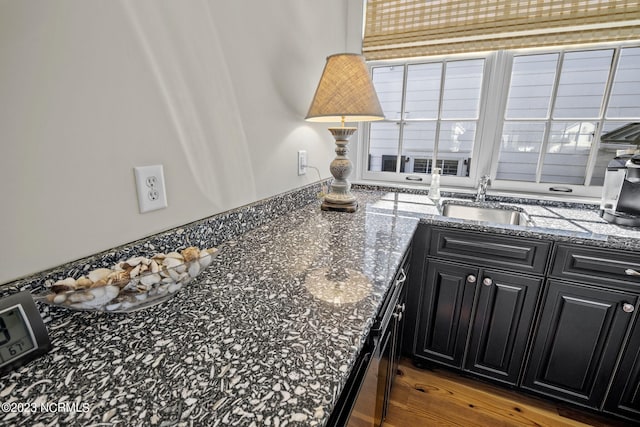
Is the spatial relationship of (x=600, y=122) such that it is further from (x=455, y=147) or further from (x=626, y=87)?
(x=455, y=147)

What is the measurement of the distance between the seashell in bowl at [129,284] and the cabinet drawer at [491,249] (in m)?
1.03

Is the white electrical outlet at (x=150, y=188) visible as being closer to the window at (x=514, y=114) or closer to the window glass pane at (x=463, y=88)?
the window at (x=514, y=114)

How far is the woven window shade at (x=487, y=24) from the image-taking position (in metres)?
1.38

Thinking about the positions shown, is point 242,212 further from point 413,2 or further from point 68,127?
point 413,2

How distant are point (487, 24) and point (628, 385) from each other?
175 cm

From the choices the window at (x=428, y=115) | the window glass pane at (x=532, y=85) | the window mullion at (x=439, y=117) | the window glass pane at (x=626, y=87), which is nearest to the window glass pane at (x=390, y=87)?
the window at (x=428, y=115)

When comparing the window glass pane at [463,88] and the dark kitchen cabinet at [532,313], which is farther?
the window glass pane at [463,88]

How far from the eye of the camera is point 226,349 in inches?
18.8

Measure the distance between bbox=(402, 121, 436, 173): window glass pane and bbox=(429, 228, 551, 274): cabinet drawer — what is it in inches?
32.5

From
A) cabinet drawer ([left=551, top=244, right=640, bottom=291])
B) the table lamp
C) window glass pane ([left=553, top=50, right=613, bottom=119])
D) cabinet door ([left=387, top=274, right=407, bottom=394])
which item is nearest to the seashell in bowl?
cabinet door ([left=387, top=274, right=407, bottom=394])

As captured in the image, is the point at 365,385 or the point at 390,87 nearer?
the point at 365,385

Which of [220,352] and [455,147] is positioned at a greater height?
[455,147]

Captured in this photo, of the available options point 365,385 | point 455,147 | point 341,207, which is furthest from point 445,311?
point 455,147

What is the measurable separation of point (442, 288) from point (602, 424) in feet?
2.78
